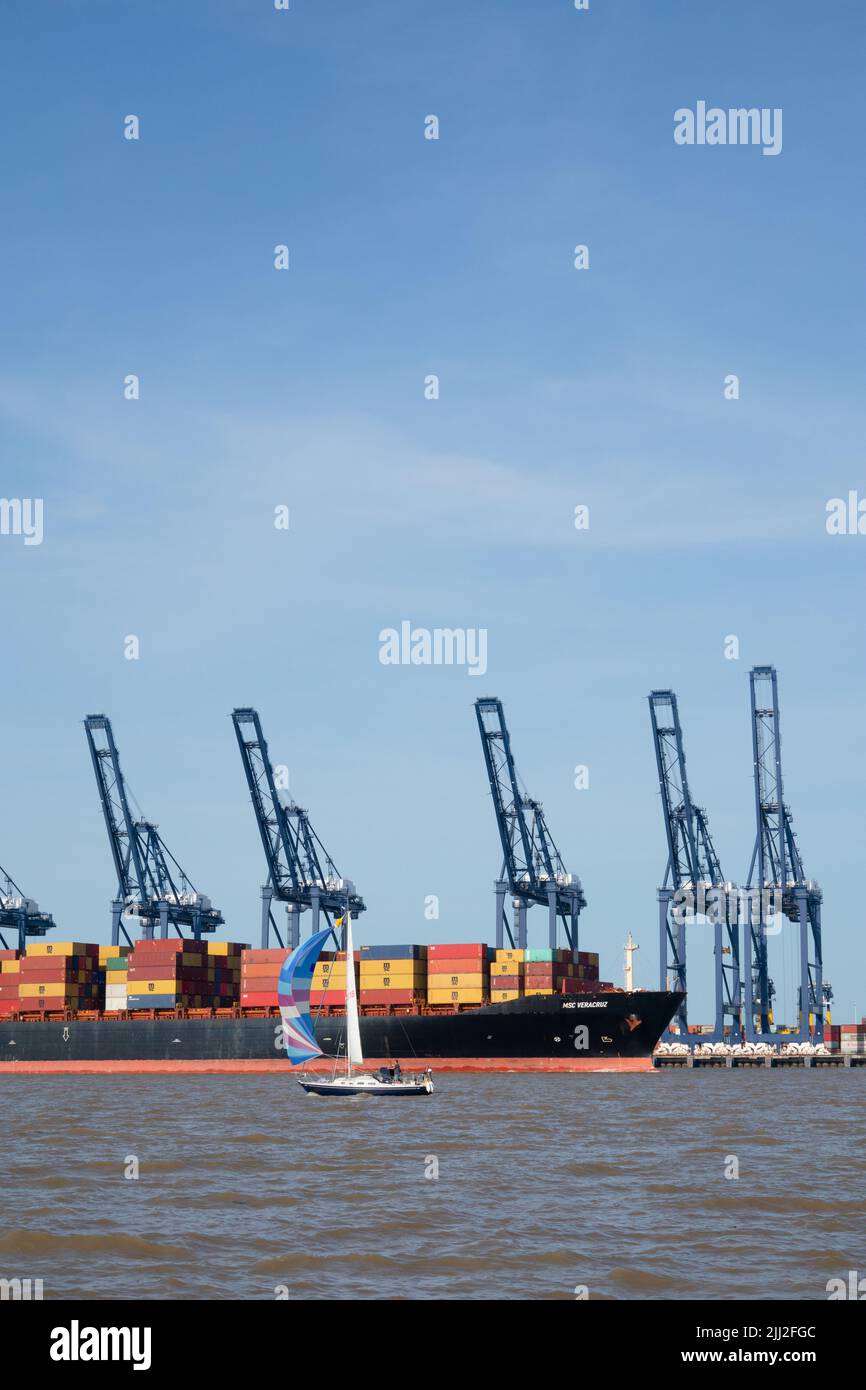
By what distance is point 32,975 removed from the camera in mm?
92812

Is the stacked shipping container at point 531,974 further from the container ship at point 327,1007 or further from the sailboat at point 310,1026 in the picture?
the sailboat at point 310,1026

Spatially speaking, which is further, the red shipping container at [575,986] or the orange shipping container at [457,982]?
the red shipping container at [575,986]

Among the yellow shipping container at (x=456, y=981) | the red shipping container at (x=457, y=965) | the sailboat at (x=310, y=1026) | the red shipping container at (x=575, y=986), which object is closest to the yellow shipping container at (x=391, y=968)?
the red shipping container at (x=457, y=965)

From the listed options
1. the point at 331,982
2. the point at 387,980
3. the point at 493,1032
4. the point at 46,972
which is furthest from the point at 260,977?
the point at 493,1032

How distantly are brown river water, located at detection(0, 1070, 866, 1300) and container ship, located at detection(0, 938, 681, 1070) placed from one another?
2992cm

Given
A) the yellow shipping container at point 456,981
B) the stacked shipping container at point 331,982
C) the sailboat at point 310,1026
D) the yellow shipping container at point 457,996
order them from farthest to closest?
the stacked shipping container at point 331,982 < the yellow shipping container at point 456,981 < the yellow shipping container at point 457,996 < the sailboat at point 310,1026

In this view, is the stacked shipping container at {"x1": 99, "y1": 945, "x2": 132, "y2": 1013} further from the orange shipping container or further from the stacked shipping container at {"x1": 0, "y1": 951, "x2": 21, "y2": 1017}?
the orange shipping container

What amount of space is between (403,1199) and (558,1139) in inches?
452

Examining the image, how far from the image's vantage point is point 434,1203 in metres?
24.2

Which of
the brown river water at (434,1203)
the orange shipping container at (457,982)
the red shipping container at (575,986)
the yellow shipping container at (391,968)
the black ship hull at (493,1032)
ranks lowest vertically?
the black ship hull at (493,1032)

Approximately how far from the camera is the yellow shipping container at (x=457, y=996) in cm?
8031
